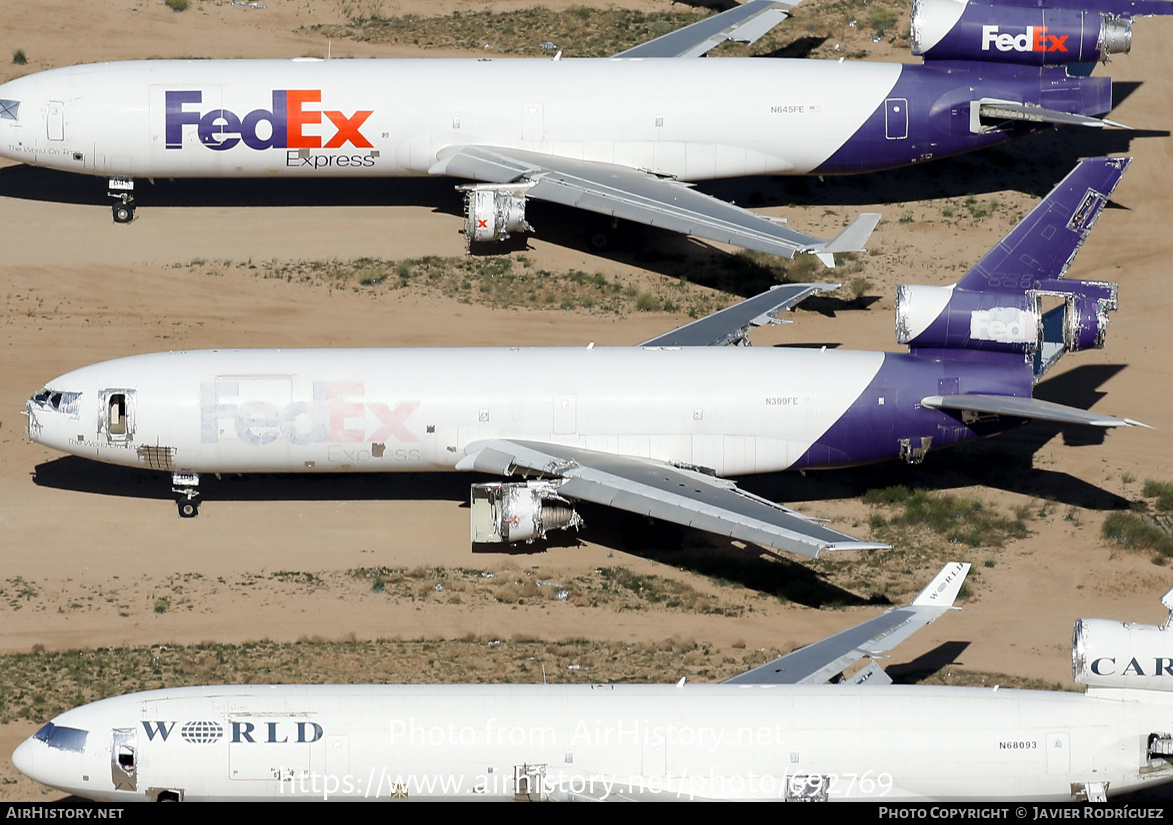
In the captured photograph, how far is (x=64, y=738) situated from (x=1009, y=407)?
100 feet

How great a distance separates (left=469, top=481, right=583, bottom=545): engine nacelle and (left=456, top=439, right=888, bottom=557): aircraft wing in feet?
1.94

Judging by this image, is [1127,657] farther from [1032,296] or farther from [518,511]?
[518,511]

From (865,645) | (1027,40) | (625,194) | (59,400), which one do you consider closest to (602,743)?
(865,645)

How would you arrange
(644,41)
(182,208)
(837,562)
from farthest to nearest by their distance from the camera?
(644,41) → (182,208) → (837,562)

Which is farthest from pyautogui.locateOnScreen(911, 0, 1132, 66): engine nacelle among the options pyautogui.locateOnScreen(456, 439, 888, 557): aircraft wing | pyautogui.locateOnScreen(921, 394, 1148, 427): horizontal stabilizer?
pyautogui.locateOnScreen(456, 439, 888, 557): aircraft wing

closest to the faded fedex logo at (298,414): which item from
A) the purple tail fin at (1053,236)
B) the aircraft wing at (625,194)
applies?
the aircraft wing at (625,194)

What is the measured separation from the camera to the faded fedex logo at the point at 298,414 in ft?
210

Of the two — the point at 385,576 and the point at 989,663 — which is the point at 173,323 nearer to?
the point at 385,576

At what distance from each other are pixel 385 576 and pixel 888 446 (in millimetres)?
16905

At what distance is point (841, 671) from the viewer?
5612 cm

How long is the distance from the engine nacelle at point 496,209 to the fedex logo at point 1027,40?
1848 centimetres

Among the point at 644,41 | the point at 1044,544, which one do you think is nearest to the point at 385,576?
the point at 1044,544

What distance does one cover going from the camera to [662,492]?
62156 millimetres

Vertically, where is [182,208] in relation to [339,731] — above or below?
above
